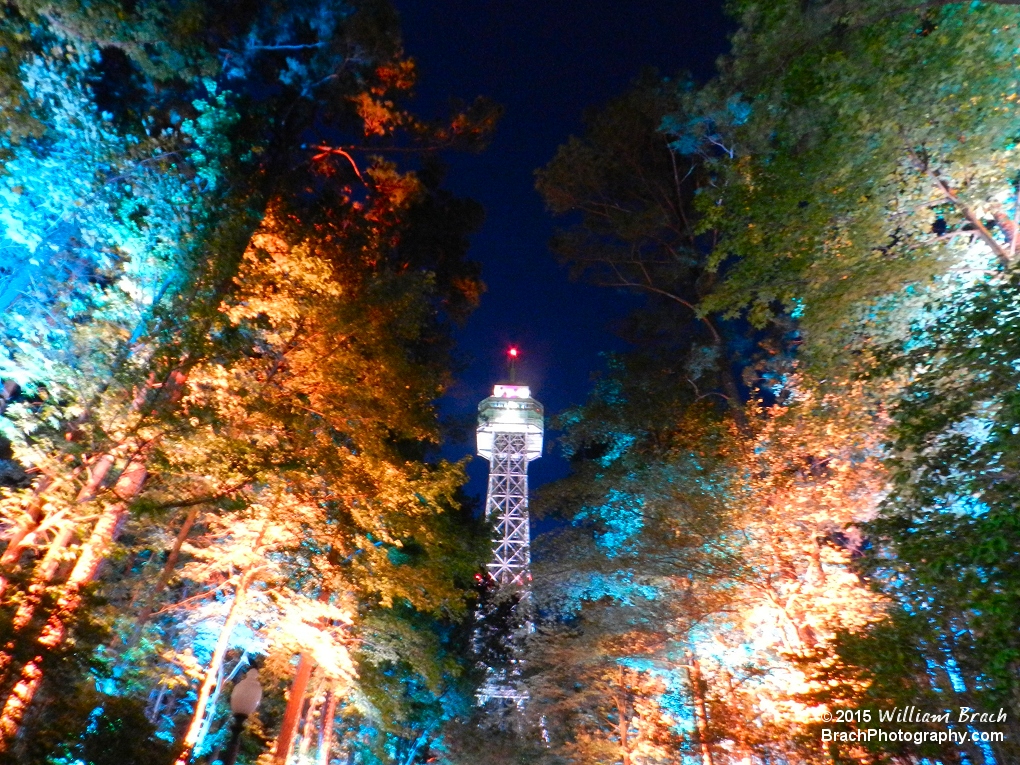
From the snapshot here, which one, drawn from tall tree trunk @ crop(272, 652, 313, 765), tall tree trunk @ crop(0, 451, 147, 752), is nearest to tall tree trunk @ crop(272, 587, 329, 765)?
tall tree trunk @ crop(272, 652, 313, 765)

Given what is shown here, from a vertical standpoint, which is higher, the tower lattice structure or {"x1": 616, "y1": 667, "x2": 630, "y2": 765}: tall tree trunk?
the tower lattice structure

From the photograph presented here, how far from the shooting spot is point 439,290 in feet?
43.6

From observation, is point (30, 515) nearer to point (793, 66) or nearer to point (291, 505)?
point (291, 505)

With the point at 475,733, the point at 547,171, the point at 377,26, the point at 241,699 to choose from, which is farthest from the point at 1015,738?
the point at 475,733

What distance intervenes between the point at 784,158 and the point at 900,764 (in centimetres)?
638

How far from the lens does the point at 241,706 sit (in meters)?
5.54

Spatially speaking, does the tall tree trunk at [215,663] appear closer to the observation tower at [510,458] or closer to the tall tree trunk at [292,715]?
the tall tree trunk at [292,715]

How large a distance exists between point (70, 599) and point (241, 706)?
1780mm

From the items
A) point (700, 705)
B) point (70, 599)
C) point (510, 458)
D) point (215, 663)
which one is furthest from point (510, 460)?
point (70, 599)

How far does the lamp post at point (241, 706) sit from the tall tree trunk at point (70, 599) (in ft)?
5.08

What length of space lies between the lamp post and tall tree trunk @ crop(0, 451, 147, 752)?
1.55 m

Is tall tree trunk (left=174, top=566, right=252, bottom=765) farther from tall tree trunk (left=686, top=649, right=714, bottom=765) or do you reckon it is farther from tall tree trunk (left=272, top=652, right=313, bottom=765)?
tall tree trunk (left=686, top=649, right=714, bottom=765)

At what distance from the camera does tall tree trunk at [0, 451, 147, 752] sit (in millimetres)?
4355

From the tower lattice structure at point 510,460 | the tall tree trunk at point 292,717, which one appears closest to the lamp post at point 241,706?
the tall tree trunk at point 292,717
